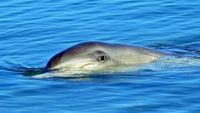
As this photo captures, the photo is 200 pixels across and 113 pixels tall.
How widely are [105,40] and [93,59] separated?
363cm

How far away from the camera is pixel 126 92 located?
12.7 metres

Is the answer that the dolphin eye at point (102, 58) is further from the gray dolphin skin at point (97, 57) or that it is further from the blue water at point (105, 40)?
the blue water at point (105, 40)

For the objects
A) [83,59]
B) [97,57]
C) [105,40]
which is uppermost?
[105,40]

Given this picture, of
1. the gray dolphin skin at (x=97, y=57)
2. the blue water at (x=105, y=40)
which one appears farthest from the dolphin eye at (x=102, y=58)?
the blue water at (x=105, y=40)

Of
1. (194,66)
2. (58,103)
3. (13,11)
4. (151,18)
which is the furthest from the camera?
(13,11)

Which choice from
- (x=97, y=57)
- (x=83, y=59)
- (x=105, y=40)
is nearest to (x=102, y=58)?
(x=97, y=57)

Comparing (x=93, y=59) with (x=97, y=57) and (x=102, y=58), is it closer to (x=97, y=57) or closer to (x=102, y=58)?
(x=97, y=57)

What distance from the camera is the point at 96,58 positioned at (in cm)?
1385

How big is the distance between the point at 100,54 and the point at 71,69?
25.0 inches

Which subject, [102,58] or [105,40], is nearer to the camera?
[102,58]

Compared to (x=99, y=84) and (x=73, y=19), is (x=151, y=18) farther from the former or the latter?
(x=99, y=84)

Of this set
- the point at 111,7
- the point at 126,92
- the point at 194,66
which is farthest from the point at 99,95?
the point at 111,7

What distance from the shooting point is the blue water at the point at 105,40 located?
12047 mm

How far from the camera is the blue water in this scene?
39.5ft
